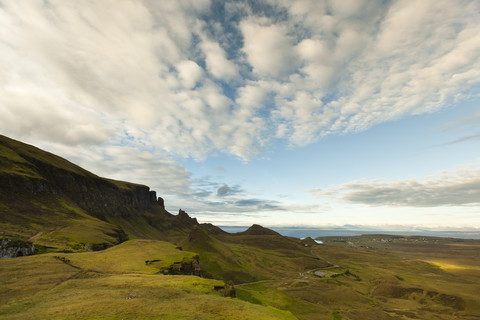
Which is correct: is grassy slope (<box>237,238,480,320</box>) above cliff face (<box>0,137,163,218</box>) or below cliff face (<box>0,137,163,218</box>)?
below

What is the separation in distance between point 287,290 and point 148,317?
9939 centimetres

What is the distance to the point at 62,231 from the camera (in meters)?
95.6

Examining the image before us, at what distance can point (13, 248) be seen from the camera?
199 ft

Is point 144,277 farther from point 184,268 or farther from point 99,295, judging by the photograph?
point 184,268

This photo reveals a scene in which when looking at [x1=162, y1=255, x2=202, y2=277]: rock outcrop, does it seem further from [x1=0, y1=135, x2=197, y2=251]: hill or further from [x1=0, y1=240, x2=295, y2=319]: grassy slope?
[x1=0, y1=135, x2=197, y2=251]: hill

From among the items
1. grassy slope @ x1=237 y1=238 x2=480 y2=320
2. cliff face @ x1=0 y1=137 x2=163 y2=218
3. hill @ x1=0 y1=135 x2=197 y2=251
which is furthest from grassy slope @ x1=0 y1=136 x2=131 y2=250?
grassy slope @ x1=237 y1=238 x2=480 y2=320

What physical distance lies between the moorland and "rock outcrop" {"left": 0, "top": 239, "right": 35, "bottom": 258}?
0.93m

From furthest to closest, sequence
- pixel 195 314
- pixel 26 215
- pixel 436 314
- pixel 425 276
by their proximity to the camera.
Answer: pixel 425 276
pixel 26 215
pixel 436 314
pixel 195 314

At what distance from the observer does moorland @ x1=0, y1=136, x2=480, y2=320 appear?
102 ft

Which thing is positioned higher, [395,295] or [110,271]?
[110,271]

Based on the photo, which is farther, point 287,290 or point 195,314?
point 287,290

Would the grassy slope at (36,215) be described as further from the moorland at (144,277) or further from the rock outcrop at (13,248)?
the rock outcrop at (13,248)

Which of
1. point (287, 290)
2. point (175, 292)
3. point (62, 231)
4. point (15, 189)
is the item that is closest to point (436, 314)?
point (287, 290)

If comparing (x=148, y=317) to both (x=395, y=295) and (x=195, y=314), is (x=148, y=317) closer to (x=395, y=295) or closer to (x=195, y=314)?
(x=195, y=314)
